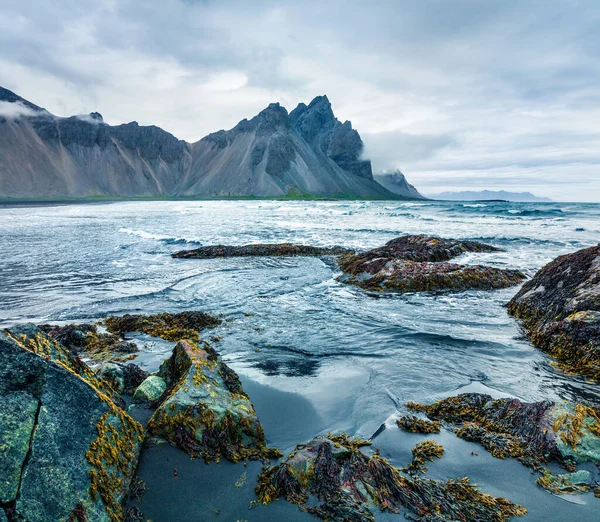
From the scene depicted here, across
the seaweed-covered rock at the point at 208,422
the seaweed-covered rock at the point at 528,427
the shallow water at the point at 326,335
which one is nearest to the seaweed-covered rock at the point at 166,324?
the shallow water at the point at 326,335

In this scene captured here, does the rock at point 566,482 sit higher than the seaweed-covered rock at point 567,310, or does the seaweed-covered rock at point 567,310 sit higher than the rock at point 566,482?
the seaweed-covered rock at point 567,310

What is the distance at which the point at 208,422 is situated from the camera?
4613 mm

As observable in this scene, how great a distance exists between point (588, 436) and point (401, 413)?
232 cm

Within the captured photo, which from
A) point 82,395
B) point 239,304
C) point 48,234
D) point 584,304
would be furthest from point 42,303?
point 48,234

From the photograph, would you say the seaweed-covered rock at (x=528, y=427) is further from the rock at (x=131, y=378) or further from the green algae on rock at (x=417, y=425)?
the rock at (x=131, y=378)

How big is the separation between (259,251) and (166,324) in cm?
1287

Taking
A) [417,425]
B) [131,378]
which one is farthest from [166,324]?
[417,425]

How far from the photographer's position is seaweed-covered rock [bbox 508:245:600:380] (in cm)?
713

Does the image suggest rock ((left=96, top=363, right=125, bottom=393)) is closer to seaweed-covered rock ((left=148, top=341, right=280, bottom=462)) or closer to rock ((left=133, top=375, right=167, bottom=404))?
rock ((left=133, top=375, right=167, bottom=404))

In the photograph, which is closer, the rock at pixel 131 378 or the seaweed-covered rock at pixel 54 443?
the seaweed-covered rock at pixel 54 443

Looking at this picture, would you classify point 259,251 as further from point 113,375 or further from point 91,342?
point 113,375

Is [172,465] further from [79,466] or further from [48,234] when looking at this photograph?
[48,234]

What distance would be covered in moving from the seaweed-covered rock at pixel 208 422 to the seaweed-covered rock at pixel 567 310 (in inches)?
243

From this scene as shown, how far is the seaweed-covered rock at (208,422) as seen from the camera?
177 inches
